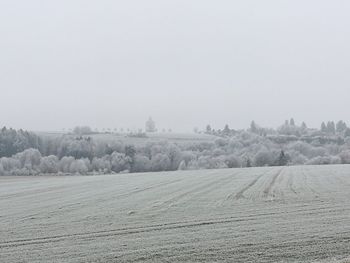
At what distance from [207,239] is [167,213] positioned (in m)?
8.96

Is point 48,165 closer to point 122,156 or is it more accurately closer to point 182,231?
point 122,156

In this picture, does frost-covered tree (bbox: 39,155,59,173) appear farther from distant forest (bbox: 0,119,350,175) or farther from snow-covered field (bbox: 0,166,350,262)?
snow-covered field (bbox: 0,166,350,262)

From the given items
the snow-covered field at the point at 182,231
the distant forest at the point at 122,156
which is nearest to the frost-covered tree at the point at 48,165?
the distant forest at the point at 122,156

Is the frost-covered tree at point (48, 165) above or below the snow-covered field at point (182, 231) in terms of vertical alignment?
below

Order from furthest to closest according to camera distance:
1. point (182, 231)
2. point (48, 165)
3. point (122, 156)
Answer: point (122, 156), point (48, 165), point (182, 231)

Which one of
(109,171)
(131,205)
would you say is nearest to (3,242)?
(131,205)

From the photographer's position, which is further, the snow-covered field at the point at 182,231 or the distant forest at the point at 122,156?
the distant forest at the point at 122,156

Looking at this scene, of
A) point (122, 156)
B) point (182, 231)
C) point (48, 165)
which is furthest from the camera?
point (122, 156)

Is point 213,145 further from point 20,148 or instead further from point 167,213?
point 167,213

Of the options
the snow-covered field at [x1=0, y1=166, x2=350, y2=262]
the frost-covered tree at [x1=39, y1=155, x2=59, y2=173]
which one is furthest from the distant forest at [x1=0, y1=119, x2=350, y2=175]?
the snow-covered field at [x1=0, y1=166, x2=350, y2=262]

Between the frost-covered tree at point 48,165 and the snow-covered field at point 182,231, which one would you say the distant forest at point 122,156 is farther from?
the snow-covered field at point 182,231

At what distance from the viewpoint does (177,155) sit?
15012 centimetres

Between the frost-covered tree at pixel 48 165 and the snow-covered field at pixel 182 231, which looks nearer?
the snow-covered field at pixel 182 231

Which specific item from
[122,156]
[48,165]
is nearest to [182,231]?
[48,165]
